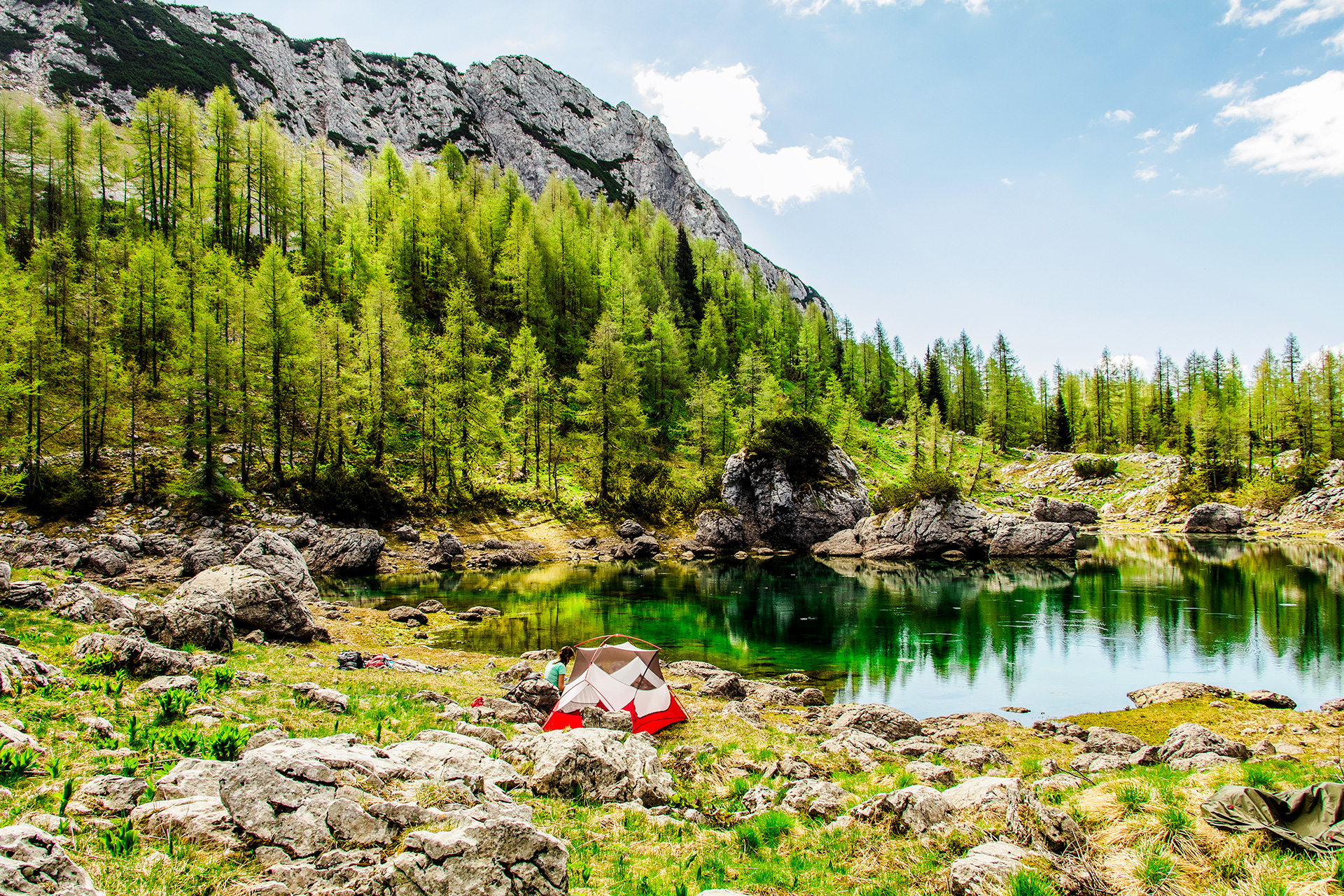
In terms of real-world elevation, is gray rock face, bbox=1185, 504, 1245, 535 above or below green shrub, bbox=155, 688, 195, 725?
below

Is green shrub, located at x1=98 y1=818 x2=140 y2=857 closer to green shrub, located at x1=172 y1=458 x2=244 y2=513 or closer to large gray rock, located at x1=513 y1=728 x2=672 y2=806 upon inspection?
large gray rock, located at x1=513 y1=728 x2=672 y2=806

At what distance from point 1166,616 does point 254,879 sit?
39540 millimetres

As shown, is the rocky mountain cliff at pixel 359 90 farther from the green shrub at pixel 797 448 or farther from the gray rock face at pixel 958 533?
the gray rock face at pixel 958 533

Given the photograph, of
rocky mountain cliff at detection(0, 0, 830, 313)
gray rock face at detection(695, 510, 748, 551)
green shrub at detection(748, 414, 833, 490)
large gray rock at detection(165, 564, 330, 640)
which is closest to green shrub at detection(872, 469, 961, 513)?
green shrub at detection(748, 414, 833, 490)

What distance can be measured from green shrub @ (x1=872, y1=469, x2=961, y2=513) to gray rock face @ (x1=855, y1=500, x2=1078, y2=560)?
53cm

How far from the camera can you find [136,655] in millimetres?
11500

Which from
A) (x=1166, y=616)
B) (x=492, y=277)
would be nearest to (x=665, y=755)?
(x=1166, y=616)

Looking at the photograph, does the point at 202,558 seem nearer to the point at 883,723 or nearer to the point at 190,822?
the point at 190,822

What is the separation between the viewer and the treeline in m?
41.5

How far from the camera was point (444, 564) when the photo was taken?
4450 cm

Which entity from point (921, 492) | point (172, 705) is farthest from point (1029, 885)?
point (921, 492)

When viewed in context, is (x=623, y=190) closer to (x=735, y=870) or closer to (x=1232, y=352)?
(x=1232, y=352)

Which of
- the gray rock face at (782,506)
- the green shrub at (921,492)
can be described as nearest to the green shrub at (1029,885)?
the green shrub at (921,492)

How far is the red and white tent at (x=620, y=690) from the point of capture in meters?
14.4
